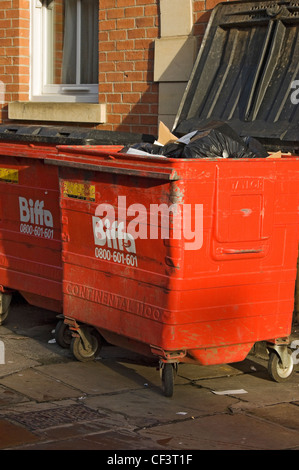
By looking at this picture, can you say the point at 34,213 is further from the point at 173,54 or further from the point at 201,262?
the point at 173,54

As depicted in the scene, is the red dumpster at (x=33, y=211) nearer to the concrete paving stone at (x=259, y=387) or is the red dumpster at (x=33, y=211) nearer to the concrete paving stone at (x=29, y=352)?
the concrete paving stone at (x=29, y=352)

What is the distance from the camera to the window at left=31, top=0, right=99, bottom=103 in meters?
9.64

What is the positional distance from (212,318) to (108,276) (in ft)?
2.52

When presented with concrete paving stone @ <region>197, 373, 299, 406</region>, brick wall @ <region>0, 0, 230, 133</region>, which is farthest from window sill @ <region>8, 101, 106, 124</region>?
concrete paving stone @ <region>197, 373, 299, 406</region>

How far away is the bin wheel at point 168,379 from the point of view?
536cm

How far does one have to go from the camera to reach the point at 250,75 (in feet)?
23.5

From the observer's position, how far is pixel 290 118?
21.9 ft

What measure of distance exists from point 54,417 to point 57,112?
201 inches

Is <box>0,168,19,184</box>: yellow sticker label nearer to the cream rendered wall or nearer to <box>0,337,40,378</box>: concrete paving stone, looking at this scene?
<box>0,337,40,378</box>: concrete paving stone

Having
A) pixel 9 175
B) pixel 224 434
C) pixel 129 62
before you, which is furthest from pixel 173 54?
pixel 224 434

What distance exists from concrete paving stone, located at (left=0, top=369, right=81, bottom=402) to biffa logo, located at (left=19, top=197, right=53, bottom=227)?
1273mm
